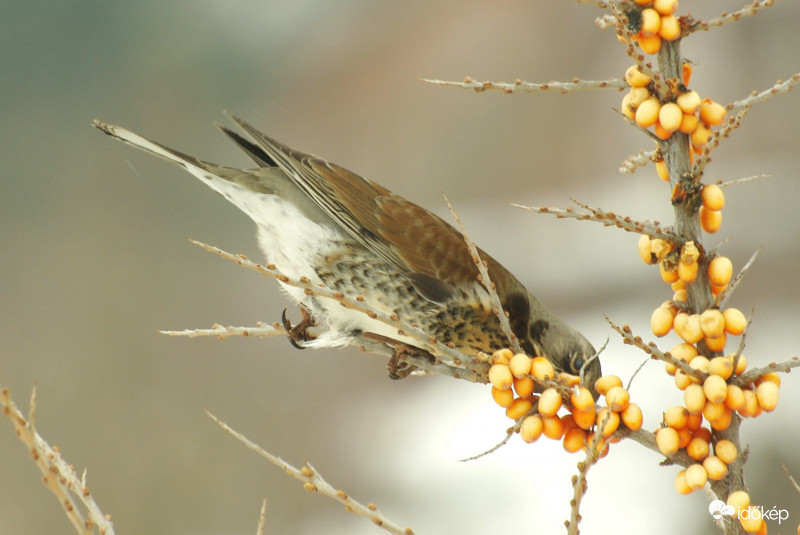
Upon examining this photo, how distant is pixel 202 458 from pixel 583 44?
4.94 feet

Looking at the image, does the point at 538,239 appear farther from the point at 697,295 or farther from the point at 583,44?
the point at 697,295

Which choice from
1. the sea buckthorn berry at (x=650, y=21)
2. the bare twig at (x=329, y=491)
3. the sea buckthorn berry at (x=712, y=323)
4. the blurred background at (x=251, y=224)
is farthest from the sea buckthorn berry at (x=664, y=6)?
the blurred background at (x=251, y=224)

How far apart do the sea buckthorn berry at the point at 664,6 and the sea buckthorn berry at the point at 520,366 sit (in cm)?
31

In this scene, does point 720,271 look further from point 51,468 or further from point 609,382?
point 51,468

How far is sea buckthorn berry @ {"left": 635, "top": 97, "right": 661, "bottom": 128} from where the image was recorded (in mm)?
687

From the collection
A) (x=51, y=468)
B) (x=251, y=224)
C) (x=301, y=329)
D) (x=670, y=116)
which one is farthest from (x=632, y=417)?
(x=251, y=224)

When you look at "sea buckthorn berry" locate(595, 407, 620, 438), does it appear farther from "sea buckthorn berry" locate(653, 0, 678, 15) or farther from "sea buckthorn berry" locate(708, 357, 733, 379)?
"sea buckthorn berry" locate(653, 0, 678, 15)

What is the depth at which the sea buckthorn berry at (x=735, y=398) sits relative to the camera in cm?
66

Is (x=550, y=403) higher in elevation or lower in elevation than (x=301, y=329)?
higher

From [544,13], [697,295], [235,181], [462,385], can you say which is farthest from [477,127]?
[697,295]

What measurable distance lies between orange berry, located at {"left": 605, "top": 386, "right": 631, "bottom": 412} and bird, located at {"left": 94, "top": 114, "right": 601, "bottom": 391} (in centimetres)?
40

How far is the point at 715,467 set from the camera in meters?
0.68

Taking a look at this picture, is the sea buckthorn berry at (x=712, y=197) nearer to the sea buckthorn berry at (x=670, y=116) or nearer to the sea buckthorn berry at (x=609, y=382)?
the sea buckthorn berry at (x=670, y=116)

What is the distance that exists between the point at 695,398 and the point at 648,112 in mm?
Result: 236
